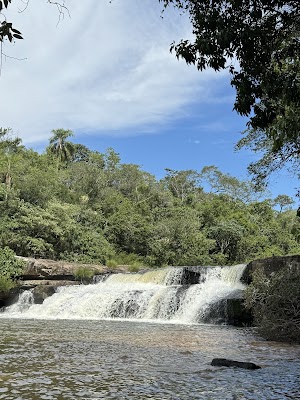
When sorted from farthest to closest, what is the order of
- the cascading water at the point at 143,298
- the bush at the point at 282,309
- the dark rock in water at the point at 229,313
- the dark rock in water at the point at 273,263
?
the cascading water at the point at 143,298, the dark rock in water at the point at 273,263, the dark rock in water at the point at 229,313, the bush at the point at 282,309

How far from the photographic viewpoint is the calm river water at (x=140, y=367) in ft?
17.7

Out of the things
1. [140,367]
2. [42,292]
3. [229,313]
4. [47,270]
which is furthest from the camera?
[47,270]

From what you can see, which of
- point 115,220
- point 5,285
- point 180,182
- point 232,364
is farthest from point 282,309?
point 180,182

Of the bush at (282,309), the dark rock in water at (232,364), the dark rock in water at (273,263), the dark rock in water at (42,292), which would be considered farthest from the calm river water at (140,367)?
the dark rock in water at (42,292)

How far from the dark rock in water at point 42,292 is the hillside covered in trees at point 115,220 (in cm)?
689

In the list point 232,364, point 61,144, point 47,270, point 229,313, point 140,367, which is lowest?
point 140,367

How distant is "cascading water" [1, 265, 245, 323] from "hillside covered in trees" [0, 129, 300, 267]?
6410mm

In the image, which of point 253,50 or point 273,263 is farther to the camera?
point 273,263

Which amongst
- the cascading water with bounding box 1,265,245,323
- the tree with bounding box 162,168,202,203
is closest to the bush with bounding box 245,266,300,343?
the cascading water with bounding box 1,265,245,323

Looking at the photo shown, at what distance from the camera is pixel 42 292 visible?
21.0m

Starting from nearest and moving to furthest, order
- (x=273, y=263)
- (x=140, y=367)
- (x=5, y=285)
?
(x=140, y=367) → (x=273, y=263) → (x=5, y=285)

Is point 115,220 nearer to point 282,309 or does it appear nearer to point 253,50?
point 282,309

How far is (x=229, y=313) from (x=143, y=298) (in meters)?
3.91

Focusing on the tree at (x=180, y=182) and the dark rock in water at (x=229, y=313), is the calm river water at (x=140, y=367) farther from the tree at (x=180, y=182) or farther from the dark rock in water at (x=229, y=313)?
the tree at (x=180, y=182)
